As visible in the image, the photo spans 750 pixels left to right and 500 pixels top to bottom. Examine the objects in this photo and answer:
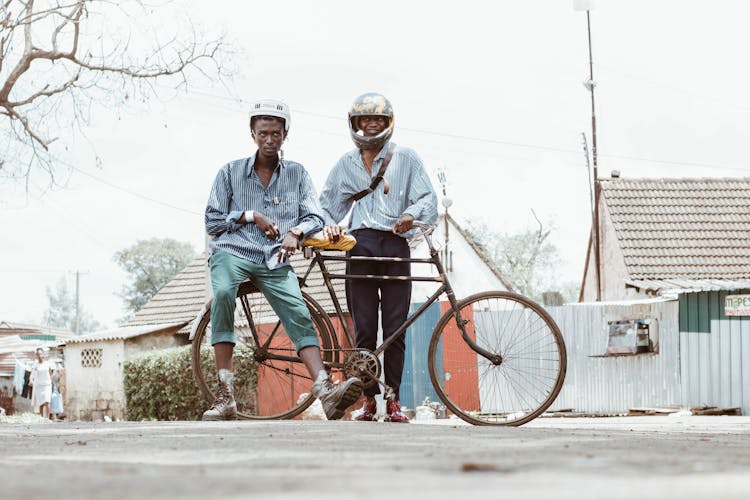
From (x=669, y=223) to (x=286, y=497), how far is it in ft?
99.9

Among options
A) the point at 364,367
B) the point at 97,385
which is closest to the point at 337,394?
the point at 364,367

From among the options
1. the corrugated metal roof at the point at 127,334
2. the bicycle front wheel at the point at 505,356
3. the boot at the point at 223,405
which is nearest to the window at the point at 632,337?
the corrugated metal roof at the point at 127,334

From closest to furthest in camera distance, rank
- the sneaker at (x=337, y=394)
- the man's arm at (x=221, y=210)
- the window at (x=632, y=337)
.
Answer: the sneaker at (x=337, y=394), the man's arm at (x=221, y=210), the window at (x=632, y=337)

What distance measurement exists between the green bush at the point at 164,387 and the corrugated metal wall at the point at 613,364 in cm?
694

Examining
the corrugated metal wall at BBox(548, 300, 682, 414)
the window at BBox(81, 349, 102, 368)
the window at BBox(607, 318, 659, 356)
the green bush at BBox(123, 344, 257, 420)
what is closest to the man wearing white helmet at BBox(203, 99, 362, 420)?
the corrugated metal wall at BBox(548, 300, 682, 414)

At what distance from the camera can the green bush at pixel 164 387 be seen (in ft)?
80.1

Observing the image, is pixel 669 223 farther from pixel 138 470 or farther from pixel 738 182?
pixel 138 470

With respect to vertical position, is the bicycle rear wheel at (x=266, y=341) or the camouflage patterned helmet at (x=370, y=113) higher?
the camouflage patterned helmet at (x=370, y=113)

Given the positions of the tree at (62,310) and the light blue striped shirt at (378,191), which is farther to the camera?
the tree at (62,310)

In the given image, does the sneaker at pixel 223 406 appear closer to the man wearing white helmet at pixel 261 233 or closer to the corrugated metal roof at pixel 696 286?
the man wearing white helmet at pixel 261 233

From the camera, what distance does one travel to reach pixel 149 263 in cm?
9231

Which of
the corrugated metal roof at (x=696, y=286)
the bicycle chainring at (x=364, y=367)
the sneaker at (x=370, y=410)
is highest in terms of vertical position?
the corrugated metal roof at (x=696, y=286)

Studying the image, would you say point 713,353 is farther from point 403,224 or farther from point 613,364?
point 403,224

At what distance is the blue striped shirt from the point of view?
264 inches
